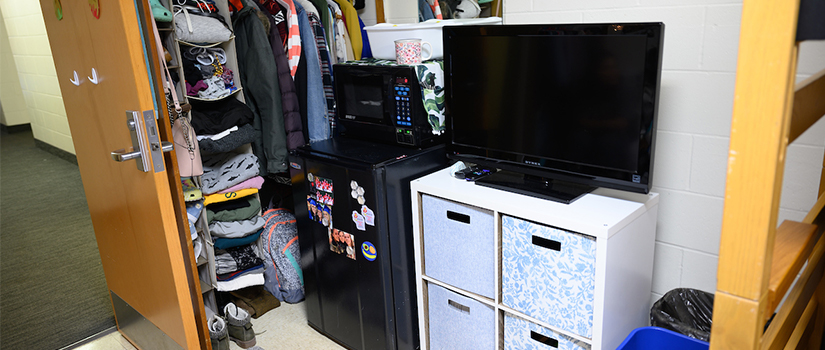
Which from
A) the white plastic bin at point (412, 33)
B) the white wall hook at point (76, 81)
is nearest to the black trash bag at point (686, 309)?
the white plastic bin at point (412, 33)

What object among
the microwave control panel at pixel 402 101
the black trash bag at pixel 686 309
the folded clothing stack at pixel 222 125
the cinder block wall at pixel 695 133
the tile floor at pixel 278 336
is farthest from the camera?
the tile floor at pixel 278 336

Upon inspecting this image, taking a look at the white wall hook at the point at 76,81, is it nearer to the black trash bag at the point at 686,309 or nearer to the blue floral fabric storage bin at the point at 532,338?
the blue floral fabric storage bin at the point at 532,338

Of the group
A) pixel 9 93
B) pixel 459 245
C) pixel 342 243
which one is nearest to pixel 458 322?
pixel 459 245

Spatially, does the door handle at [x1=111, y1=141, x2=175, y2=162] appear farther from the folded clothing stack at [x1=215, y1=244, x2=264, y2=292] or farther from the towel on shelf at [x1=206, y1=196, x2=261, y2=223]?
the folded clothing stack at [x1=215, y1=244, x2=264, y2=292]

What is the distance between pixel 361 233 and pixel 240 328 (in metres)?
0.78

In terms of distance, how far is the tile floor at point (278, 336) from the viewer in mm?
2285

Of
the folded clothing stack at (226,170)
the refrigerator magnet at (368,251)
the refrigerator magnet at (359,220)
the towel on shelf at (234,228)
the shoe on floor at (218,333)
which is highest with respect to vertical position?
the folded clothing stack at (226,170)

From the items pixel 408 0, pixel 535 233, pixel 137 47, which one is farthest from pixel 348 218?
pixel 408 0

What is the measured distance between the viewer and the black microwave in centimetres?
199

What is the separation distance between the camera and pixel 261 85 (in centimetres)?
232

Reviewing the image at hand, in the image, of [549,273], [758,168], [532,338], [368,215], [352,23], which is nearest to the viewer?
[758,168]

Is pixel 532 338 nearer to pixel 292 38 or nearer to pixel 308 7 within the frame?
pixel 292 38

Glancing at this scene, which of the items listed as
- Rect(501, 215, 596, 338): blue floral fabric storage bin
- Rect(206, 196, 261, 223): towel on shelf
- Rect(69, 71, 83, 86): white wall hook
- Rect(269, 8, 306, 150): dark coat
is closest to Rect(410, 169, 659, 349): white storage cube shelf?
Rect(501, 215, 596, 338): blue floral fabric storage bin

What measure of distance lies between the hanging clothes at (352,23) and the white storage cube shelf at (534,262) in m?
1.11
